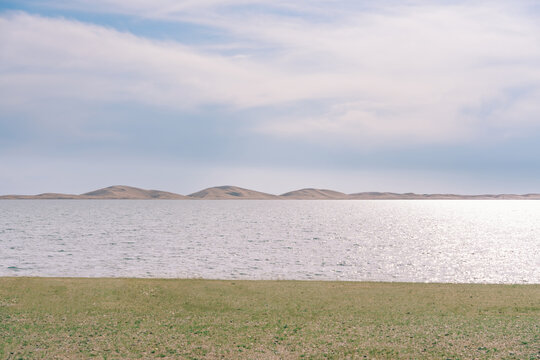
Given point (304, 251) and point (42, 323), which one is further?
point (304, 251)

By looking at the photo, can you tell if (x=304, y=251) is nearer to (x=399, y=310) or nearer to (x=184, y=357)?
(x=399, y=310)

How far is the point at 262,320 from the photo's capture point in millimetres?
21672

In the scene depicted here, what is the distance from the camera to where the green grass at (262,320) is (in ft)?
→ 57.6

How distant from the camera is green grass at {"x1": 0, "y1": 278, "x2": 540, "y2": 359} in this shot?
17547 mm

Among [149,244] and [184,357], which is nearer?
[184,357]

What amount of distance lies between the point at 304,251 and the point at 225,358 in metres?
44.3

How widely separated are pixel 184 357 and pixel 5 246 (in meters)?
57.8

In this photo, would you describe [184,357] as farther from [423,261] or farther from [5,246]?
[5,246]

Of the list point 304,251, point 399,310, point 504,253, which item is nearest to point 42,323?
point 399,310

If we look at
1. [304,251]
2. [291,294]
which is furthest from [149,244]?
[291,294]

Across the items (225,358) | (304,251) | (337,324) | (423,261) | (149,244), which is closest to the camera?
(225,358)

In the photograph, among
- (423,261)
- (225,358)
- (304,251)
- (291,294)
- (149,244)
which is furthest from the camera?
(149,244)

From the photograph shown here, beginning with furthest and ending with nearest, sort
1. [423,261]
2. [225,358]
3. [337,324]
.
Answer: [423,261], [337,324], [225,358]

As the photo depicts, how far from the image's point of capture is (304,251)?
6059 centimetres
